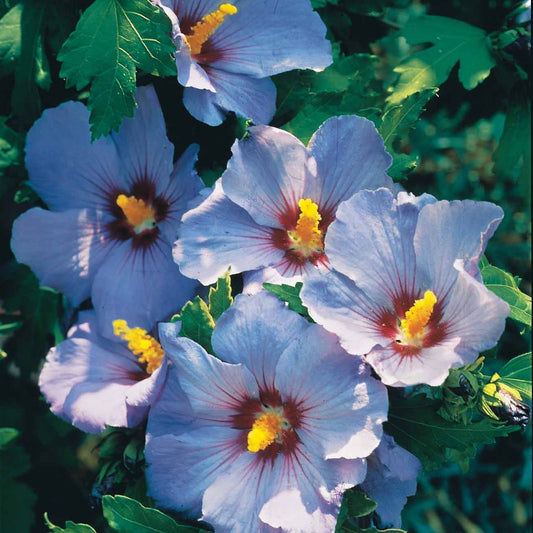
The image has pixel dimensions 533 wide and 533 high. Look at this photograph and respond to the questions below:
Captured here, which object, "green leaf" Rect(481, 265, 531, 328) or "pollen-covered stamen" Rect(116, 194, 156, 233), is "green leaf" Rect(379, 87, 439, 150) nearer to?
"green leaf" Rect(481, 265, 531, 328)

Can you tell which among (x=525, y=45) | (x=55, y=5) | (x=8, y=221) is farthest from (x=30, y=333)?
(x=525, y=45)

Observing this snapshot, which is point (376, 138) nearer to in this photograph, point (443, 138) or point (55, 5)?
point (55, 5)

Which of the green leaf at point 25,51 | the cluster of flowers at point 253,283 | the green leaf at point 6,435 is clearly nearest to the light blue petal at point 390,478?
the cluster of flowers at point 253,283

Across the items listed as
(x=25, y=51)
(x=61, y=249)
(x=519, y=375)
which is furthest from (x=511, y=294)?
(x=25, y=51)

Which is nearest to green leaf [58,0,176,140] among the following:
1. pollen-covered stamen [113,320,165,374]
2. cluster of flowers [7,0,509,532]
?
cluster of flowers [7,0,509,532]

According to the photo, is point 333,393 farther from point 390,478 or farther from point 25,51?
point 25,51

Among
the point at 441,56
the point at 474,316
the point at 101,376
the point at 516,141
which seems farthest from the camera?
the point at 516,141

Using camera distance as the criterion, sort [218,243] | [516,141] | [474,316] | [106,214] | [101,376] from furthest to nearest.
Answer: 1. [516,141]
2. [106,214]
3. [101,376]
4. [218,243]
5. [474,316]
